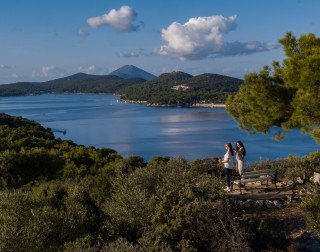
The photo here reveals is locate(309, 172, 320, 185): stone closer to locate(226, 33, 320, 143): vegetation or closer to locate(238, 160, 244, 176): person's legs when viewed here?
locate(226, 33, 320, 143): vegetation

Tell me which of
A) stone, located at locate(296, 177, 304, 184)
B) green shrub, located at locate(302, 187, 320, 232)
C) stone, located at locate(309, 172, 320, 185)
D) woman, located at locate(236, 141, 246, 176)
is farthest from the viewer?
stone, located at locate(296, 177, 304, 184)

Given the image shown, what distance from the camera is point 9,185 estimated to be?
18375mm

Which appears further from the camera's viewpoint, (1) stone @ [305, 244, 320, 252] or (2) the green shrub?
(2) the green shrub

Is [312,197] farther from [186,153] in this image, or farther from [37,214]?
[186,153]

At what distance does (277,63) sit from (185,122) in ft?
235

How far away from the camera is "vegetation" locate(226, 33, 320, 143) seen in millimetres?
9359

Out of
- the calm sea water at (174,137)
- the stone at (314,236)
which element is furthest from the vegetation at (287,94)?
the calm sea water at (174,137)

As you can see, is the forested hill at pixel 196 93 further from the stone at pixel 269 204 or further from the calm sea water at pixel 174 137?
the stone at pixel 269 204

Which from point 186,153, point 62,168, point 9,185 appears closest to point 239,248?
point 9,185

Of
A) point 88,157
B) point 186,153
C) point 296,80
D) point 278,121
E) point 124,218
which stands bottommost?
point 186,153

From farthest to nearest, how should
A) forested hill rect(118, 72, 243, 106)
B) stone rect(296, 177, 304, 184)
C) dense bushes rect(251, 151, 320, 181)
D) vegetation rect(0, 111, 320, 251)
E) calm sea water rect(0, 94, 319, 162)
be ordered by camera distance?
1. forested hill rect(118, 72, 243, 106)
2. calm sea water rect(0, 94, 319, 162)
3. dense bushes rect(251, 151, 320, 181)
4. stone rect(296, 177, 304, 184)
5. vegetation rect(0, 111, 320, 251)

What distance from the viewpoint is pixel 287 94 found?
36.2ft

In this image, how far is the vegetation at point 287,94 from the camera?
30.7 feet

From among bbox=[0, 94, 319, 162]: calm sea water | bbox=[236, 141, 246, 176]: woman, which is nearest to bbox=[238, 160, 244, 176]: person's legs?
bbox=[236, 141, 246, 176]: woman
